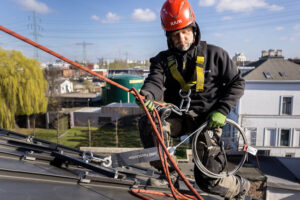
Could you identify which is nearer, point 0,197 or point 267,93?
point 0,197

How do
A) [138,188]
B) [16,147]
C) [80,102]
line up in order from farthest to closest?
[80,102] < [16,147] < [138,188]

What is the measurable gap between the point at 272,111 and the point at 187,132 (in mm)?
16204

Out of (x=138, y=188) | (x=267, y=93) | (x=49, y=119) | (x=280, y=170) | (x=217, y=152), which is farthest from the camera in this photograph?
(x=49, y=119)

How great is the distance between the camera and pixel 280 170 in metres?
9.97

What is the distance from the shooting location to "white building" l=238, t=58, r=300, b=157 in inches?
650

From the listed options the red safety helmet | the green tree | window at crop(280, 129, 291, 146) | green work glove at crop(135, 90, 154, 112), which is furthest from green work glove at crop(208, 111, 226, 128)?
the green tree

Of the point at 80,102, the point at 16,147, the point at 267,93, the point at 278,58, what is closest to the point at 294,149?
the point at 267,93

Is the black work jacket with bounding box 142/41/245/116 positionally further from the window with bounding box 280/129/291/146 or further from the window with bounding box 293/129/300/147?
the window with bounding box 293/129/300/147

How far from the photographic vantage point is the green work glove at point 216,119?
2.46 meters

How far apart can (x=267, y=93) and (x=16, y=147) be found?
1708 centimetres

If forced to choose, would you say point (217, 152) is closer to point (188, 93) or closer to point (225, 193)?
point (225, 193)

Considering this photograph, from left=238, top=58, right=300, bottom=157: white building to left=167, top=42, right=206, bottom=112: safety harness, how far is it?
15.3 metres

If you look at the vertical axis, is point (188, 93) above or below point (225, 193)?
above

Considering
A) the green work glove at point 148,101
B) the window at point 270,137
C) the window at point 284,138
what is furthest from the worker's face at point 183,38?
the window at point 284,138
